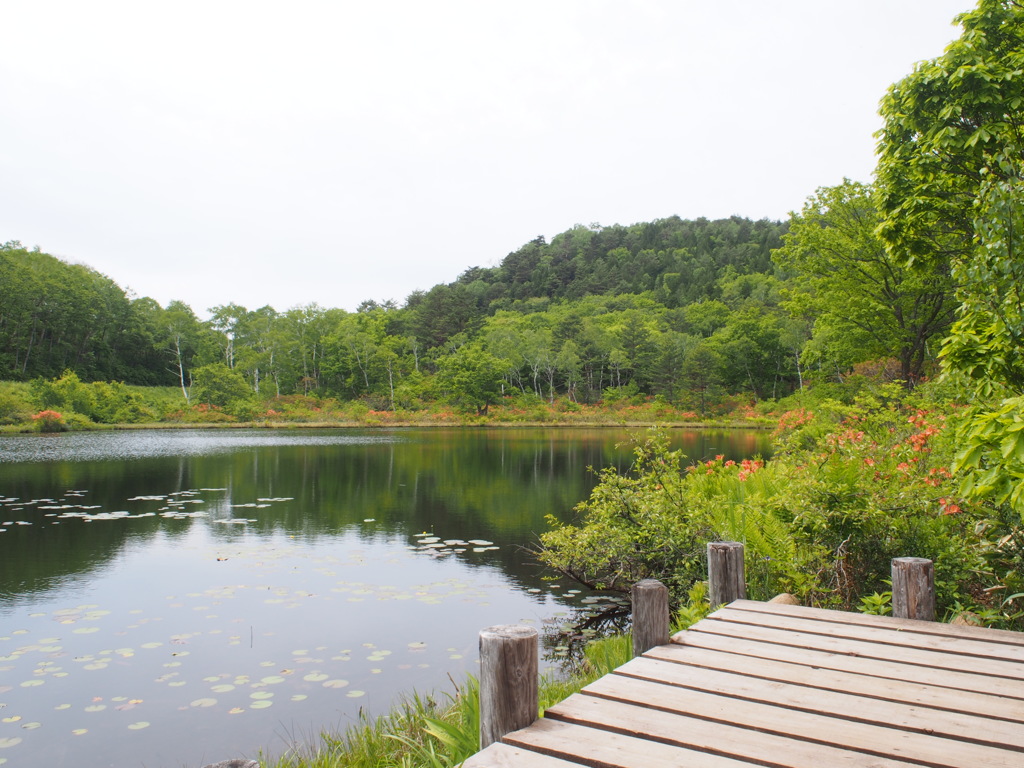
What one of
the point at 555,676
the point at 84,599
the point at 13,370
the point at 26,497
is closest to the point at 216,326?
the point at 13,370

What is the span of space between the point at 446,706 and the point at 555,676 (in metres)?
1.05

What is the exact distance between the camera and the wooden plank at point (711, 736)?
82.7 inches

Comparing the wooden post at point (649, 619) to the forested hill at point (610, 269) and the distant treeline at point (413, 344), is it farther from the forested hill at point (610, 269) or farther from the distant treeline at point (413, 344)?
the forested hill at point (610, 269)

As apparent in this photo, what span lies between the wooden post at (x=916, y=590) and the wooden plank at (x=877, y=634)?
27cm

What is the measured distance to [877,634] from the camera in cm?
348

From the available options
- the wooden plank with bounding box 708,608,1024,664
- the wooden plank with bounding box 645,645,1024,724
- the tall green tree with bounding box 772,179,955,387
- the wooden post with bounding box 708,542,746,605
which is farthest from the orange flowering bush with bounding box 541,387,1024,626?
the tall green tree with bounding box 772,179,955,387

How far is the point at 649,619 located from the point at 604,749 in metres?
1.17

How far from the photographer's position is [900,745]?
7.25ft

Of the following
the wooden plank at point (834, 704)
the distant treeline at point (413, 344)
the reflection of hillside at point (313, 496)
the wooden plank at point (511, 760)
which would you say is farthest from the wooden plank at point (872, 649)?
the distant treeline at point (413, 344)

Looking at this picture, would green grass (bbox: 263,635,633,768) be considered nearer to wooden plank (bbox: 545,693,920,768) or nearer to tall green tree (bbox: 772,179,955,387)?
wooden plank (bbox: 545,693,920,768)

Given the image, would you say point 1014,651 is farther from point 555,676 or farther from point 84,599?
point 84,599

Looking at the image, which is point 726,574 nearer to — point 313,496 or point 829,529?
point 829,529

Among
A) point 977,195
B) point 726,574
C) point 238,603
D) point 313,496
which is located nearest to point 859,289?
point 977,195

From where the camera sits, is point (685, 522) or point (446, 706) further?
point (685, 522)
